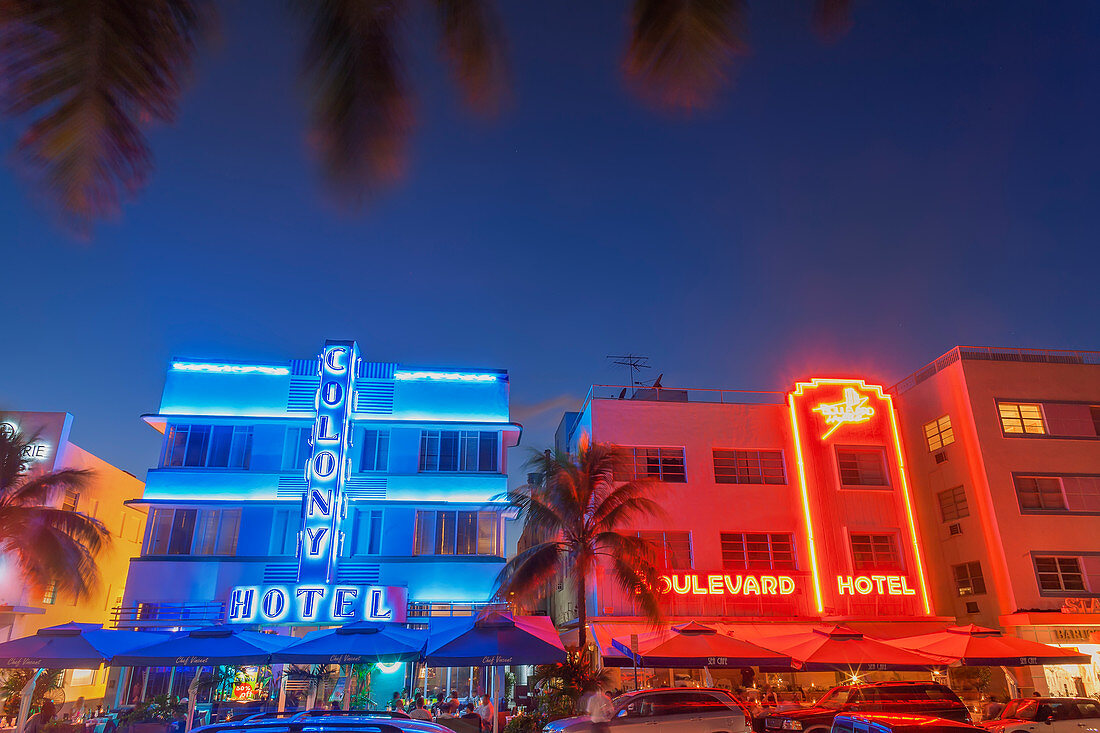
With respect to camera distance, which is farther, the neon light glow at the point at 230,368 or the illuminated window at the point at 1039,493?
the neon light glow at the point at 230,368

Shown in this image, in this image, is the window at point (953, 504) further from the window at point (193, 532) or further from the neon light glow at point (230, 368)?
the window at point (193, 532)

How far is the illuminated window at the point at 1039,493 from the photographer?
26.5m

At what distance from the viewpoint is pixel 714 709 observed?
52.4 feet

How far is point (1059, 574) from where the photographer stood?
25.5m

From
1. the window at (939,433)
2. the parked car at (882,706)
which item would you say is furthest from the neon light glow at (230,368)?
the window at (939,433)

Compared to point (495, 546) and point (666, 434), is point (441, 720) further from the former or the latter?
point (666, 434)

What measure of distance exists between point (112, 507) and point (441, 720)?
29.1 m

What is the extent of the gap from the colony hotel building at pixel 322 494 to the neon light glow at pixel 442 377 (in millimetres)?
67

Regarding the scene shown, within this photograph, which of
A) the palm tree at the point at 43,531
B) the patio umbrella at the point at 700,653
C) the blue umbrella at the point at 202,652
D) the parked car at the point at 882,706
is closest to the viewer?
the parked car at the point at 882,706

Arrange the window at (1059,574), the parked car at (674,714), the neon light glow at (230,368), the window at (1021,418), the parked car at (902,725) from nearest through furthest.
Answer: the parked car at (902,725), the parked car at (674,714), the window at (1059,574), the window at (1021,418), the neon light glow at (230,368)

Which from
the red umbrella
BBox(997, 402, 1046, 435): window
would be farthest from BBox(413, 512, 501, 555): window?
BBox(997, 402, 1046, 435): window

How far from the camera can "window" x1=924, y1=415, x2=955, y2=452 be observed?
2886 centimetres

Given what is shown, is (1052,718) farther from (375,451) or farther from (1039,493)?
(375,451)

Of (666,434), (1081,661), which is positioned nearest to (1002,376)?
(1081,661)
